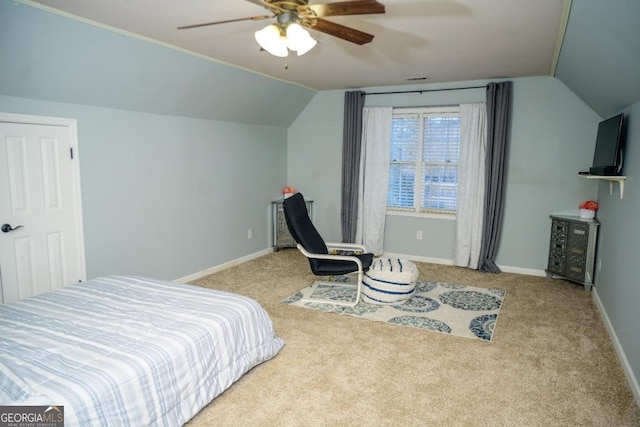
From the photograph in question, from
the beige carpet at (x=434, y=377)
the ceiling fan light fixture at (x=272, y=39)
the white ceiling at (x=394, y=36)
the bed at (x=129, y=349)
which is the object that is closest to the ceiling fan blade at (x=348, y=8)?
the ceiling fan light fixture at (x=272, y=39)

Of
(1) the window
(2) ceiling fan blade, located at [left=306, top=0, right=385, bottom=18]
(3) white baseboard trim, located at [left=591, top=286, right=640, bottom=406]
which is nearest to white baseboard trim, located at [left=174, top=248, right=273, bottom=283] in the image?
(1) the window

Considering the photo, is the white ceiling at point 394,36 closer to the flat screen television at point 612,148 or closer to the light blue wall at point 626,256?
the flat screen television at point 612,148

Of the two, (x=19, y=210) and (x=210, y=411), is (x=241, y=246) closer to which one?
(x=19, y=210)

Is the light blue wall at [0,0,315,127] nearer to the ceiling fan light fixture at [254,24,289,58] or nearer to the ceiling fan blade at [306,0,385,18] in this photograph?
the ceiling fan light fixture at [254,24,289,58]

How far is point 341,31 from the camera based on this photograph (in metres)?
2.32

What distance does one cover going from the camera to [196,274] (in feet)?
15.3

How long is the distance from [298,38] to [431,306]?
275 cm

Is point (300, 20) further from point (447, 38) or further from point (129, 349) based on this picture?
point (129, 349)

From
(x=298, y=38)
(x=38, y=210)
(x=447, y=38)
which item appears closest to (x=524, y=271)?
(x=447, y=38)

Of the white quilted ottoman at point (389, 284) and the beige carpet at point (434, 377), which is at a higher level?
the white quilted ottoman at point (389, 284)

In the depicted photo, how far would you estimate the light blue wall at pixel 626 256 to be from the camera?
264 cm

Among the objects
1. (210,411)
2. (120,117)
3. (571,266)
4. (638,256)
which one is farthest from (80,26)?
(571,266)

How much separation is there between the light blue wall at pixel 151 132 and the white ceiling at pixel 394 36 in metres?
0.23

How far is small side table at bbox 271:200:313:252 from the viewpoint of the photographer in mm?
5855
